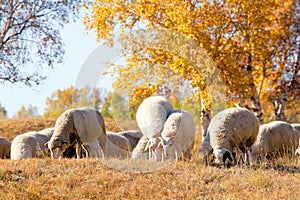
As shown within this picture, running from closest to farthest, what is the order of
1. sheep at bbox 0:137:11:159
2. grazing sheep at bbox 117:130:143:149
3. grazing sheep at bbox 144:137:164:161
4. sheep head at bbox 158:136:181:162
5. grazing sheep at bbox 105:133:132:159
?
sheep head at bbox 158:136:181:162
grazing sheep at bbox 144:137:164:161
grazing sheep at bbox 105:133:132:159
sheep at bbox 0:137:11:159
grazing sheep at bbox 117:130:143:149

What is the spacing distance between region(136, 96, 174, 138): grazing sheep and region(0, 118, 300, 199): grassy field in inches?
68.4

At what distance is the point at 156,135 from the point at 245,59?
12.1 meters

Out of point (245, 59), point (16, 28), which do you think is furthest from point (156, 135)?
point (245, 59)

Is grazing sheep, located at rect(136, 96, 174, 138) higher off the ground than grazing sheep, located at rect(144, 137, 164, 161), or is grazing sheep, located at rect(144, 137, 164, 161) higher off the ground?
grazing sheep, located at rect(136, 96, 174, 138)

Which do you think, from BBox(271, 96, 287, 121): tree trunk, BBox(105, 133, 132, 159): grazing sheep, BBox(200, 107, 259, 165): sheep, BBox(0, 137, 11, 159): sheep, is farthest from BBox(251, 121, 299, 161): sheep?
BBox(271, 96, 287, 121): tree trunk

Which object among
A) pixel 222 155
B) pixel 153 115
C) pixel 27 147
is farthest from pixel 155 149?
pixel 27 147

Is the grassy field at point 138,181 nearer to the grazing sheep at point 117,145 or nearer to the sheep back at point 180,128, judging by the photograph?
the sheep back at point 180,128

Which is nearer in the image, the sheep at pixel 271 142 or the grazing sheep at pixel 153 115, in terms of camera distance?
the grazing sheep at pixel 153 115

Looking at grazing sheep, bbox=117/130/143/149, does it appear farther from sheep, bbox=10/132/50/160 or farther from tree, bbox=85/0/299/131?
sheep, bbox=10/132/50/160

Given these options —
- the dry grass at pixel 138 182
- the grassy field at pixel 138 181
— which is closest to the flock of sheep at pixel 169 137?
the grassy field at pixel 138 181

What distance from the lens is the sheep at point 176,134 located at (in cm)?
1127

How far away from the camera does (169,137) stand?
448 inches

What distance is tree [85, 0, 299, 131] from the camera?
17922 mm

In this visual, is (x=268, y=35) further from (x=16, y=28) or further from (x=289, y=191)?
(x=289, y=191)
